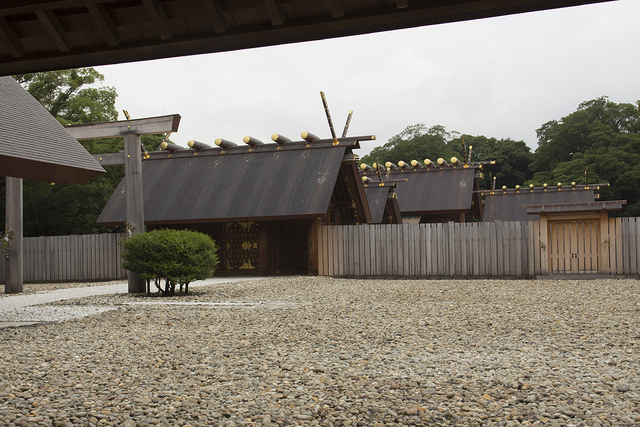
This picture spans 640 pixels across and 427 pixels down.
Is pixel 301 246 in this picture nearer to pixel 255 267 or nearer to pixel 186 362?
pixel 255 267

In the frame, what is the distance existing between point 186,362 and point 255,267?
44.0ft

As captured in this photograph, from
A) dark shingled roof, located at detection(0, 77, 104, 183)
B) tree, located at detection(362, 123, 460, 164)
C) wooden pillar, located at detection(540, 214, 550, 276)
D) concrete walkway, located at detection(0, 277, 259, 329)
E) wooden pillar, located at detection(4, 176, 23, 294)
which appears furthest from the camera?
tree, located at detection(362, 123, 460, 164)

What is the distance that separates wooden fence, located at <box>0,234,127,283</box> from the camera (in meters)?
19.2

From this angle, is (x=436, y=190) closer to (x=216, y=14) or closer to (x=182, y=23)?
(x=182, y=23)

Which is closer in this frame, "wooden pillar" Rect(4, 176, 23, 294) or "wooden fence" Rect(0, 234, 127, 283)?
"wooden pillar" Rect(4, 176, 23, 294)

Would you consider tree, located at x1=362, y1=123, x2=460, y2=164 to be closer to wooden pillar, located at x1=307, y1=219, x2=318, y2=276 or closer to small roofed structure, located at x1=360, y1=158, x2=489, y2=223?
small roofed structure, located at x1=360, y1=158, x2=489, y2=223

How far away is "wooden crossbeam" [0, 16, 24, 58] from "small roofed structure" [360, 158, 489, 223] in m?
21.2

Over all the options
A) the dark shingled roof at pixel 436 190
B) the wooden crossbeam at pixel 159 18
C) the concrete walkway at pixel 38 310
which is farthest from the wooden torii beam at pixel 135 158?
the dark shingled roof at pixel 436 190

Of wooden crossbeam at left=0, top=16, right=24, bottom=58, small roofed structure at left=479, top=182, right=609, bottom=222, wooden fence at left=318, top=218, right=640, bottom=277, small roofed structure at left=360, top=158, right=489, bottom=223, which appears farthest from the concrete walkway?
small roofed structure at left=479, top=182, right=609, bottom=222

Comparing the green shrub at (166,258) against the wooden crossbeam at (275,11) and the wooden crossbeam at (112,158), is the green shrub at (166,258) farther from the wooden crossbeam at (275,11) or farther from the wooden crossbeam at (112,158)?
the wooden crossbeam at (275,11)

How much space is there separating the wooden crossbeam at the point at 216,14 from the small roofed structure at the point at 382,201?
19.3m

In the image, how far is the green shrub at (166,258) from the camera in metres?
12.4

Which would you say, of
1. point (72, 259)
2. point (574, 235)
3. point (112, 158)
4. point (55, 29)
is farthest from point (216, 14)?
point (72, 259)

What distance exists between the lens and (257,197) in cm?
1844
